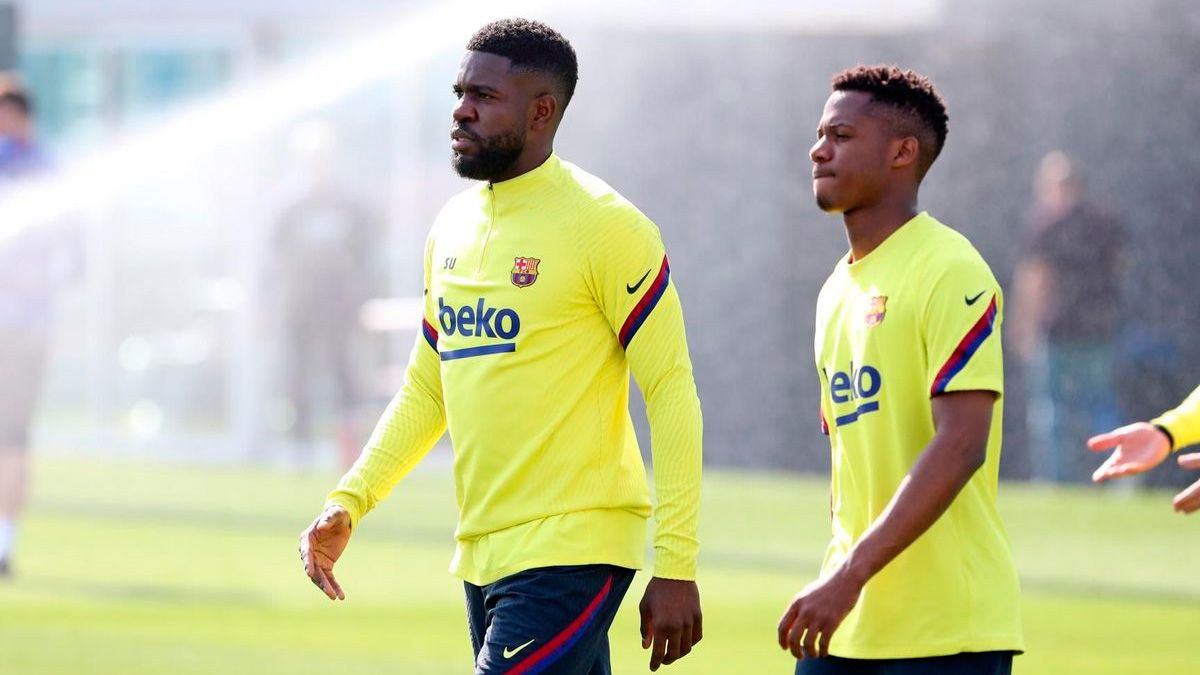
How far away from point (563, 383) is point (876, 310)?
0.58 m

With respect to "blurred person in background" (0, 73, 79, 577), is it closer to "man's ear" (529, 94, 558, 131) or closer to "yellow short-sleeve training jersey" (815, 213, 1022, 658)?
"man's ear" (529, 94, 558, 131)

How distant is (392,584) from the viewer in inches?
364

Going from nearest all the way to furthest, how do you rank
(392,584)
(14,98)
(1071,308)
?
1. (392,584)
2. (14,98)
3. (1071,308)

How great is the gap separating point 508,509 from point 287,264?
454 inches

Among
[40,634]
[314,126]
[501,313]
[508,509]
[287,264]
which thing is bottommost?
[40,634]

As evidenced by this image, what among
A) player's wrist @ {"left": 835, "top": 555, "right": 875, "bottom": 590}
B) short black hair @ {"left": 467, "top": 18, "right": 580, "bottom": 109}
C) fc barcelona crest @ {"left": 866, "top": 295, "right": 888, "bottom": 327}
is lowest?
player's wrist @ {"left": 835, "top": 555, "right": 875, "bottom": 590}

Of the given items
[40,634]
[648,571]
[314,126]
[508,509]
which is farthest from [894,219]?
[314,126]

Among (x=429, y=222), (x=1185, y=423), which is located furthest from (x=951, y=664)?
(x=429, y=222)

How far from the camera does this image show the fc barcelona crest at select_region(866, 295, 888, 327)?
147 inches

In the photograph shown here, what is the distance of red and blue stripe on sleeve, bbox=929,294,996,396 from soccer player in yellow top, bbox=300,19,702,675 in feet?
1.60

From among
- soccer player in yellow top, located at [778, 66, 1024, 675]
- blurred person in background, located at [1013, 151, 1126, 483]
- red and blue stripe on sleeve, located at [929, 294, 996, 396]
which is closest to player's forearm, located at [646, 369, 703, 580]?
soccer player in yellow top, located at [778, 66, 1024, 675]

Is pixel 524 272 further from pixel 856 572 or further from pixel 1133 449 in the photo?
pixel 1133 449

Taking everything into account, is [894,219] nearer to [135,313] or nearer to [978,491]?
[978,491]

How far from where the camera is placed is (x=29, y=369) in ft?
31.5
